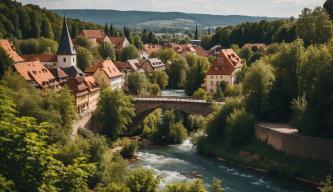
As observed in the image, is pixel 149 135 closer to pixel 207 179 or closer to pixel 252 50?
pixel 207 179

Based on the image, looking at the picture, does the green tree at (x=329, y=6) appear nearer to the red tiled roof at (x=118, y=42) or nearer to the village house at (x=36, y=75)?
the red tiled roof at (x=118, y=42)

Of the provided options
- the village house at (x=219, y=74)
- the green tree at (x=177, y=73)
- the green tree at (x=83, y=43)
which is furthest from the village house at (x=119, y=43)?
the village house at (x=219, y=74)

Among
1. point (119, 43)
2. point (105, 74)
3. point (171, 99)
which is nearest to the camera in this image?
point (171, 99)

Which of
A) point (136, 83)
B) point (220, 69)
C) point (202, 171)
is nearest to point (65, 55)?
point (136, 83)

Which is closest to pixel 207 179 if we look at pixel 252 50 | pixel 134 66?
pixel 134 66

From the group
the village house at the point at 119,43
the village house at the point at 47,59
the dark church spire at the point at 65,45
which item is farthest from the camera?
the village house at the point at 119,43

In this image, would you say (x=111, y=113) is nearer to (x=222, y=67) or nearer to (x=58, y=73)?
(x=58, y=73)

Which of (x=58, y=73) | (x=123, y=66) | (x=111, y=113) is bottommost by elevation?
(x=111, y=113)
